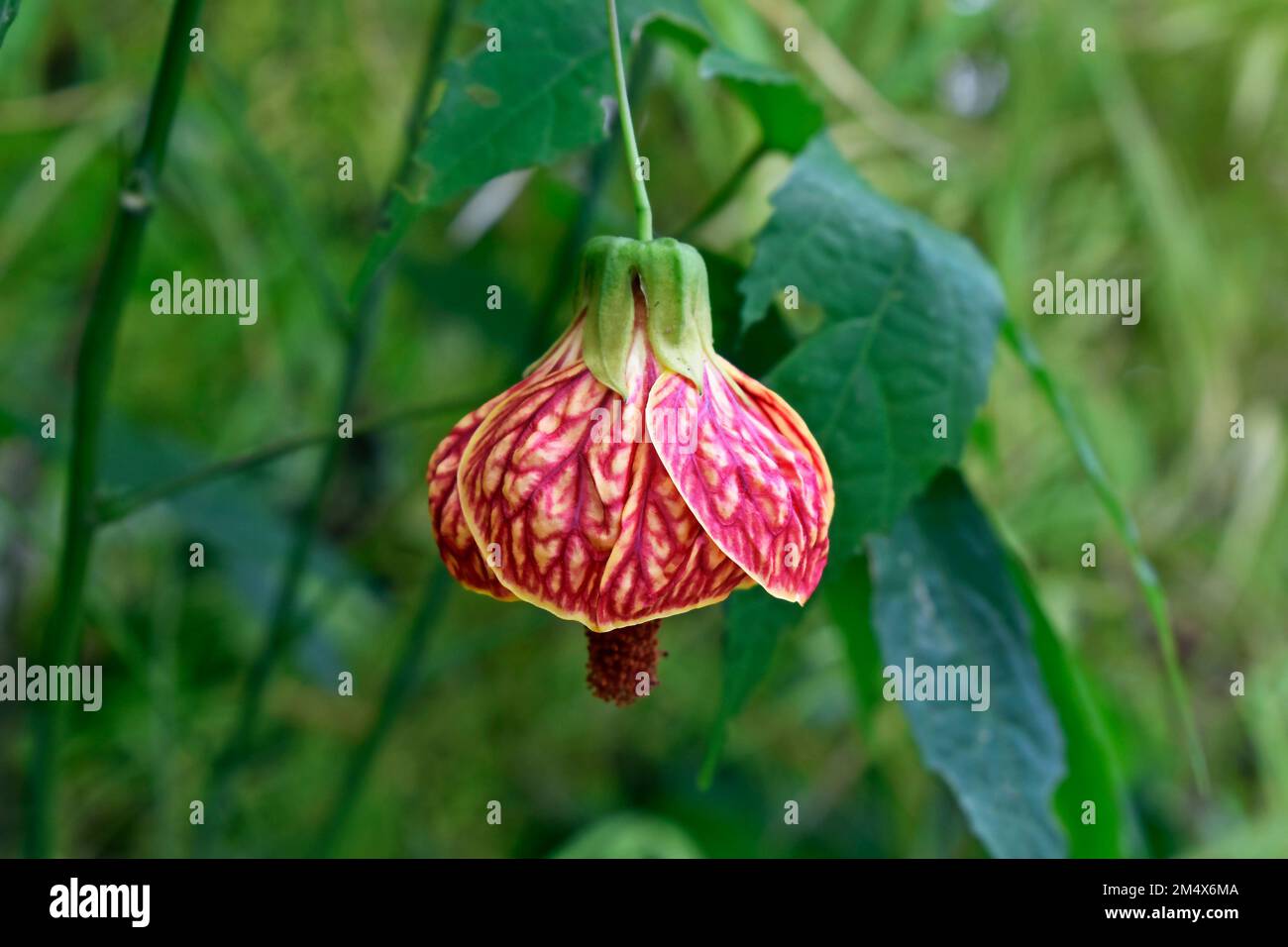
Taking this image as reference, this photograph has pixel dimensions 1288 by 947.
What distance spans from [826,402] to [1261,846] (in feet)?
3.01

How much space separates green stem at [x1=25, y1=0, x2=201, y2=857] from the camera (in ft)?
1.39

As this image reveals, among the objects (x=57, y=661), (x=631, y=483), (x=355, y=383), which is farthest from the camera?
(x=355, y=383)

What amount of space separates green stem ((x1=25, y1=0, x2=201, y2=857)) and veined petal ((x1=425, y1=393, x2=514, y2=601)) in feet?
0.54

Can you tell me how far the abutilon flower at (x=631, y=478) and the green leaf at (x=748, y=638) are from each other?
0.14 feet

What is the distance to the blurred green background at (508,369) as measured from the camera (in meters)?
1.04

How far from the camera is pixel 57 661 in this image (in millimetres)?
513

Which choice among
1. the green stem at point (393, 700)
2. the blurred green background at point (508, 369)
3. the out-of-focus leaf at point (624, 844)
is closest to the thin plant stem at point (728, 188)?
the green stem at point (393, 700)

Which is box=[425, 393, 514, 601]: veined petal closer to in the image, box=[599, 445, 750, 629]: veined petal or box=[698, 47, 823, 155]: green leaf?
box=[599, 445, 750, 629]: veined petal

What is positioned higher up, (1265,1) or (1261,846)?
(1265,1)

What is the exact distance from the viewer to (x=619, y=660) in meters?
0.37

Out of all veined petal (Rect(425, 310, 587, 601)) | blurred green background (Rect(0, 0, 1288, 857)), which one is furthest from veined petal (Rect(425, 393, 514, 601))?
blurred green background (Rect(0, 0, 1288, 857))

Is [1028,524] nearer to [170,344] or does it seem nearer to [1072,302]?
[1072,302]

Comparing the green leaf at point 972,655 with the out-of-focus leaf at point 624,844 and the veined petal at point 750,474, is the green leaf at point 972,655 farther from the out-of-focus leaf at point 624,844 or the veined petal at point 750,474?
the out-of-focus leaf at point 624,844

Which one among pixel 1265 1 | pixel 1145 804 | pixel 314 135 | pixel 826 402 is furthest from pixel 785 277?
pixel 1145 804
